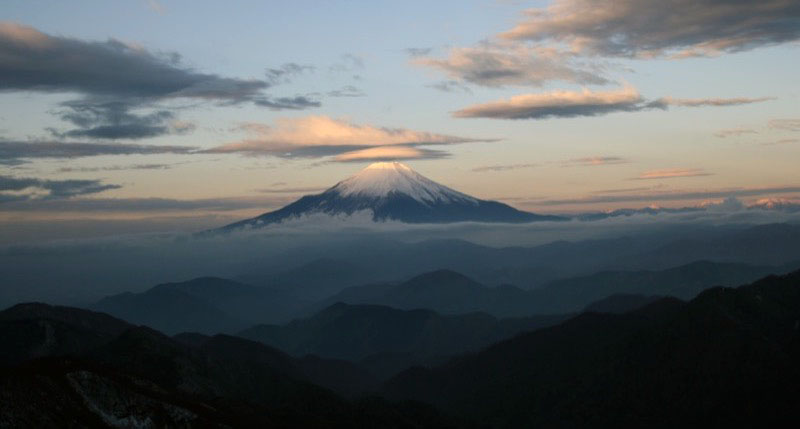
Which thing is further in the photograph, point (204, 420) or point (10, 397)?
point (204, 420)

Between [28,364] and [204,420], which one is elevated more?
[28,364]

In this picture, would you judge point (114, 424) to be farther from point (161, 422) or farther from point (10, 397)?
point (10, 397)

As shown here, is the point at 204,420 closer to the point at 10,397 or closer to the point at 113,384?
the point at 113,384

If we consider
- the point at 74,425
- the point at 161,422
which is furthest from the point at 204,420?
the point at 74,425

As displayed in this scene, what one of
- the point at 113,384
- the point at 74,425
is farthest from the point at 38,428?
the point at 113,384

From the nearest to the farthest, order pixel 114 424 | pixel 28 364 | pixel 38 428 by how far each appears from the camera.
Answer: pixel 38 428, pixel 114 424, pixel 28 364

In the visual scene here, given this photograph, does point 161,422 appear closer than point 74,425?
No

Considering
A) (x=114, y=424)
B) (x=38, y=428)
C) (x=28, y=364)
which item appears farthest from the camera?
(x=28, y=364)
